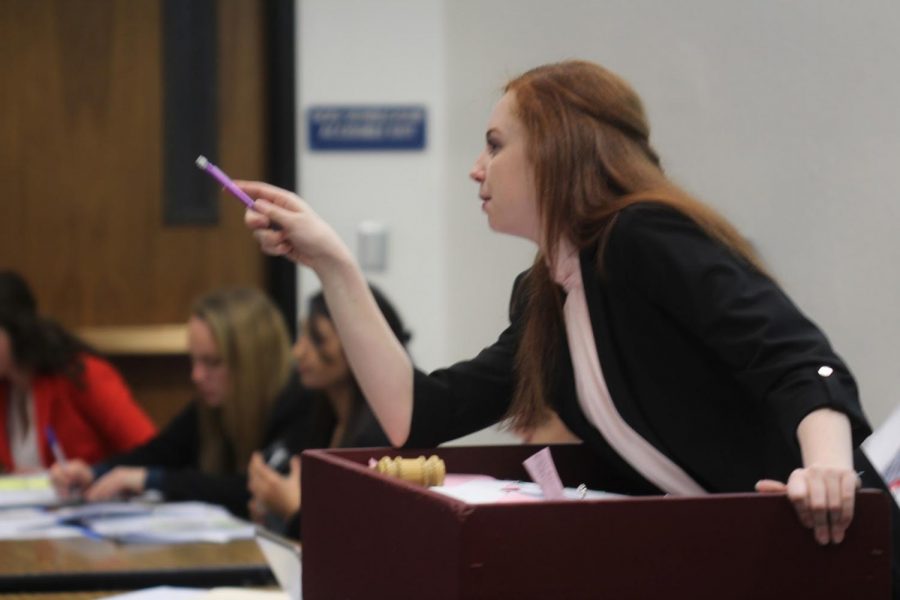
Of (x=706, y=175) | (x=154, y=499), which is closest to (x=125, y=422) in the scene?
(x=154, y=499)

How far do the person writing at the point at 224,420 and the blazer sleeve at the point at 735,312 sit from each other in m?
1.84

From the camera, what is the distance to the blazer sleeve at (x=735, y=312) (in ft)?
3.66

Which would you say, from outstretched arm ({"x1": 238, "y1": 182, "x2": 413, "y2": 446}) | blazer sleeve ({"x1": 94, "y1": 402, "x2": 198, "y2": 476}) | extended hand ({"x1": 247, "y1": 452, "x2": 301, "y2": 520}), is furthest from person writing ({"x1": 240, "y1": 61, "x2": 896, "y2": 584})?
blazer sleeve ({"x1": 94, "y1": 402, "x2": 198, "y2": 476})

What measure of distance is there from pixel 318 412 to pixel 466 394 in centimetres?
149

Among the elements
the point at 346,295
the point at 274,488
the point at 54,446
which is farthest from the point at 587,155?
the point at 54,446

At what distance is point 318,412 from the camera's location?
9.48ft

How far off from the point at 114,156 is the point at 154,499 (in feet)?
5.40

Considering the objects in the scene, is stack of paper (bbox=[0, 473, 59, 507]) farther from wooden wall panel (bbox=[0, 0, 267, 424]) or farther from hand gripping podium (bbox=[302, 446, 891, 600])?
hand gripping podium (bbox=[302, 446, 891, 600])

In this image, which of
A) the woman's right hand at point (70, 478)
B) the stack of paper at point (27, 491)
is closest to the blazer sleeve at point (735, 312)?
the stack of paper at point (27, 491)

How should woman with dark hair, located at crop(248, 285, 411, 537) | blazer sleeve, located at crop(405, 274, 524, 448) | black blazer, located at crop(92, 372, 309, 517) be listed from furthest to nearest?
black blazer, located at crop(92, 372, 309, 517) → woman with dark hair, located at crop(248, 285, 411, 537) → blazer sleeve, located at crop(405, 274, 524, 448)

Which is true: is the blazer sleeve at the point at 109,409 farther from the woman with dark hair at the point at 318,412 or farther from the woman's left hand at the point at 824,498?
the woman's left hand at the point at 824,498

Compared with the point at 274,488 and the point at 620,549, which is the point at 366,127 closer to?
the point at 274,488

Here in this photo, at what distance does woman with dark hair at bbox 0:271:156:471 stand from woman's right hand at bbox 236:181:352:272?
7.59 feet

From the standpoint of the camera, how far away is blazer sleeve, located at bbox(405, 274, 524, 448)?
1.39 meters
